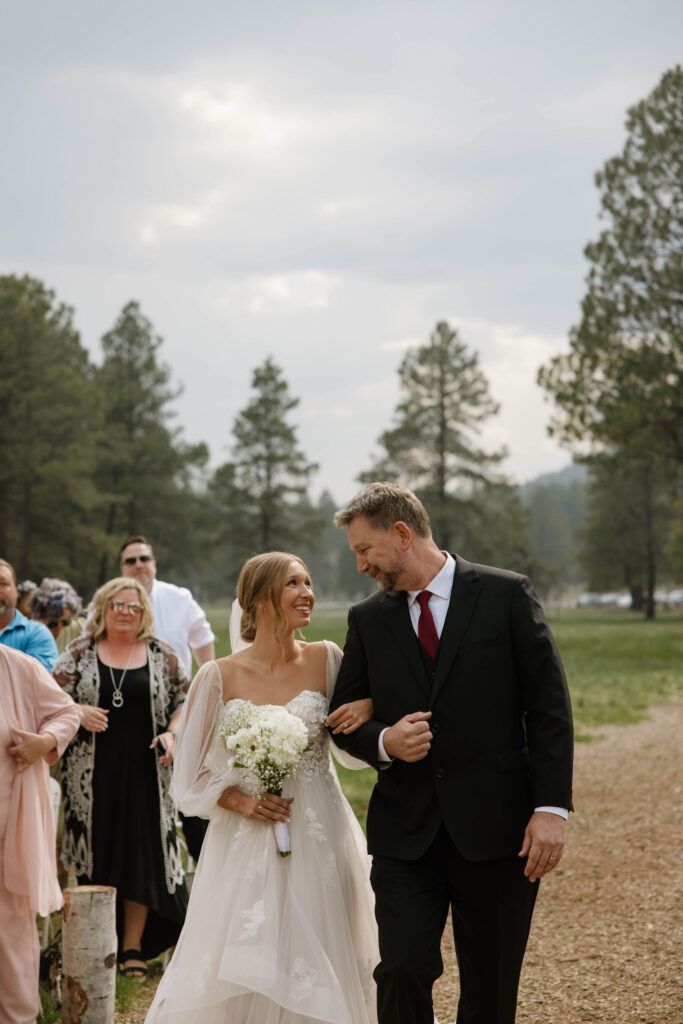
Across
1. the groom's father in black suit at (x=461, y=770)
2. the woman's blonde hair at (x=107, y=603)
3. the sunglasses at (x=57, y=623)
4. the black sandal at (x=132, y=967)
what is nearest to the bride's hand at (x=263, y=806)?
the groom's father in black suit at (x=461, y=770)

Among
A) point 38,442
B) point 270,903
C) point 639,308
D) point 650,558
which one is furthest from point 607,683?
point 650,558

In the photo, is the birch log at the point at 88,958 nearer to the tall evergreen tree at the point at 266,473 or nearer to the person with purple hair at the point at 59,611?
the person with purple hair at the point at 59,611

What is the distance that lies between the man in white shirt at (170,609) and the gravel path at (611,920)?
112 inches

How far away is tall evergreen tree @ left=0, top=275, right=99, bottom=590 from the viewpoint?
43.2 metres

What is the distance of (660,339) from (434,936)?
94.5 feet

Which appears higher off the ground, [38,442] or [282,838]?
[38,442]

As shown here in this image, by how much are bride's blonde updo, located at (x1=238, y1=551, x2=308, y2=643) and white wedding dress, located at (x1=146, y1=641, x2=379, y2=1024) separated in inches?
13.0

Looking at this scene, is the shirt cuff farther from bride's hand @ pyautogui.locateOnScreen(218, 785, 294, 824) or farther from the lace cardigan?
the lace cardigan

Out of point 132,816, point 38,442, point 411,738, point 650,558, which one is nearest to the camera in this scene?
point 411,738

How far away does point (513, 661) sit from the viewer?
13.8ft

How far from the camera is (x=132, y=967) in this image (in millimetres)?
6590

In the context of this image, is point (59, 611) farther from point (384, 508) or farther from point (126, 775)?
point (384, 508)

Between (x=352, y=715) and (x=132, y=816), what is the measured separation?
2.95 m

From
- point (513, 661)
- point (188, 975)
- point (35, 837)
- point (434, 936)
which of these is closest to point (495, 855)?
point (434, 936)
